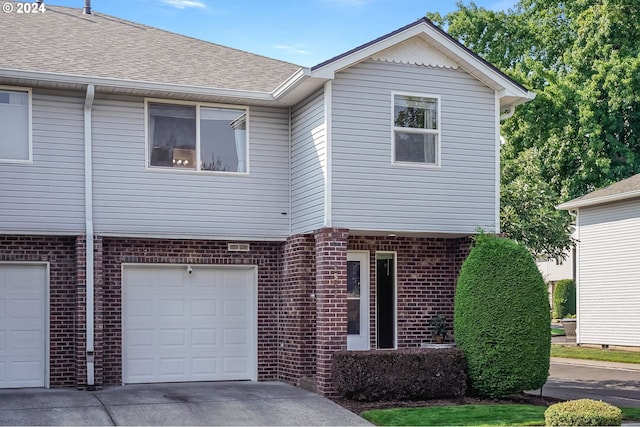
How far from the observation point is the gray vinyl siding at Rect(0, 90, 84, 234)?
1469 centimetres

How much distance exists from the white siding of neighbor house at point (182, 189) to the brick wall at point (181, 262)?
1.21 ft

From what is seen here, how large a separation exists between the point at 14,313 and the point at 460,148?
Answer: 8507 mm

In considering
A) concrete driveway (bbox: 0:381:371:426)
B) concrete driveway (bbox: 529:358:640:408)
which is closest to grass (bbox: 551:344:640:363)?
concrete driveway (bbox: 529:358:640:408)

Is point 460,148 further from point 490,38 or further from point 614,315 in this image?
point 490,38

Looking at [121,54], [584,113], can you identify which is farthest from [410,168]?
[584,113]

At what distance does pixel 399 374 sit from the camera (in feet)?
47.5

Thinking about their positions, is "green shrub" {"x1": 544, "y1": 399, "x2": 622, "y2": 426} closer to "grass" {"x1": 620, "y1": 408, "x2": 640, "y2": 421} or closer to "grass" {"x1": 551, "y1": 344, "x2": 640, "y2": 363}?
"grass" {"x1": 620, "y1": 408, "x2": 640, "y2": 421}

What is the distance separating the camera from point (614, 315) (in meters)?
26.0

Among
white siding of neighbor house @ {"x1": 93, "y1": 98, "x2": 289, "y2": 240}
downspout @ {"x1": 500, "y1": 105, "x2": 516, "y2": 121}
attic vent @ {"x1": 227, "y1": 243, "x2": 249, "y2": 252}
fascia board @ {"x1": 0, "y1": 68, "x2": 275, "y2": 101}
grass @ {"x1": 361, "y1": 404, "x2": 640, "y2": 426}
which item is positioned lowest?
grass @ {"x1": 361, "y1": 404, "x2": 640, "y2": 426}

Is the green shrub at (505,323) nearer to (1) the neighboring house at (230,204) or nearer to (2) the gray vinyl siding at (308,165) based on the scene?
(1) the neighboring house at (230,204)

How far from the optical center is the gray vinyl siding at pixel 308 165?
49.7ft

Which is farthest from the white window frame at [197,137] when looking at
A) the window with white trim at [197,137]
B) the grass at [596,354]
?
the grass at [596,354]

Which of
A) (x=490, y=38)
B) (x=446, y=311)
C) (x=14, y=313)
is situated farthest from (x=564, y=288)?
(x=14, y=313)

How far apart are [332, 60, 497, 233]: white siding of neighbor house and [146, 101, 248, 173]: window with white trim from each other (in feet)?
7.57
